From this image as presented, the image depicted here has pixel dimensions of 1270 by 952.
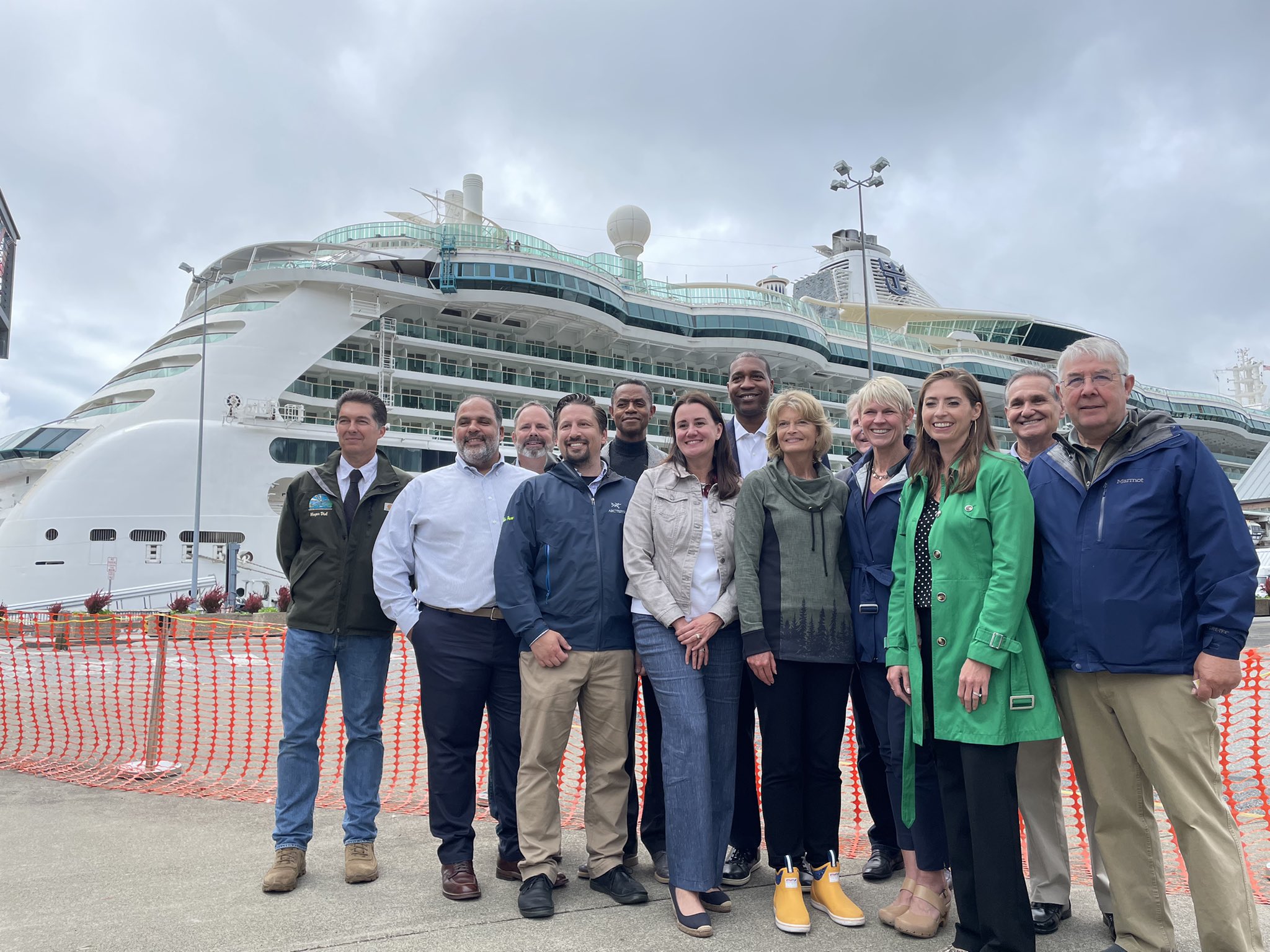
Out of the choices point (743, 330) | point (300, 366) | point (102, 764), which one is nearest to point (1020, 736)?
point (102, 764)

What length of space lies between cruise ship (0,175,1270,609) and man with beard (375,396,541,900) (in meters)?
17.4

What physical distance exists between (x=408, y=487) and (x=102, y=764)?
12.8ft

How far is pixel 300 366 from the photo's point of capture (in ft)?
76.3

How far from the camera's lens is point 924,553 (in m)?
3.00

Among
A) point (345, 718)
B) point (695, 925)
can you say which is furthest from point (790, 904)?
point (345, 718)

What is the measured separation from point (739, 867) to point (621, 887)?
0.54 meters

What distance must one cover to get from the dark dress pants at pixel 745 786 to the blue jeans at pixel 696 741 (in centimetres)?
17

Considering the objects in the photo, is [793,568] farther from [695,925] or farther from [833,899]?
[695,925]

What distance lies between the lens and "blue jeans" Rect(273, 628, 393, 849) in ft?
12.0

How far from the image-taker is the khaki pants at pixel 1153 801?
8.08ft

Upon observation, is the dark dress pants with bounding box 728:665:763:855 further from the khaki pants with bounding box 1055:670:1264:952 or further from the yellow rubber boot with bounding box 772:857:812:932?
the khaki pants with bounding box 1055:670:1264:952

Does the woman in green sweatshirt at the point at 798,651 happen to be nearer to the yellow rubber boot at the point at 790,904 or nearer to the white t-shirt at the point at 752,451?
the yellow rubber boot at the point at 790,904

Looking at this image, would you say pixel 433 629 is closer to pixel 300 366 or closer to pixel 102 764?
pixel 102 764

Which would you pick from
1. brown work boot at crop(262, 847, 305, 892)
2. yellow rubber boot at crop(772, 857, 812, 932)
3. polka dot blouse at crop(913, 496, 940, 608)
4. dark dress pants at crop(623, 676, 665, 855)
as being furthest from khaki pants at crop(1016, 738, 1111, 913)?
brown work boot at crop(262, 847, 305, 892)
